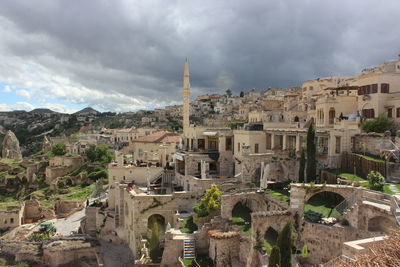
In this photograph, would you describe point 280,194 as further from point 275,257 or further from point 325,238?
point 275,257

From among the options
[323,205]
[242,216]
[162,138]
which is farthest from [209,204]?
[162,138]

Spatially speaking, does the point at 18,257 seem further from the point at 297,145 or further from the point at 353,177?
the point at 353,177

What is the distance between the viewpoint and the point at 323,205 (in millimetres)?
18750

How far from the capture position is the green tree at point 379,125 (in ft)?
80.0

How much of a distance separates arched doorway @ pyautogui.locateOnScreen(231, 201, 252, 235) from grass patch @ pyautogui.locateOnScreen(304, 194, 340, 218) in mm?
4068

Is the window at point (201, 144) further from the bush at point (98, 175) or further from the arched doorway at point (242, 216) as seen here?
the bush at point (98, 175)

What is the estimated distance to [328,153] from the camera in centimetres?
2544

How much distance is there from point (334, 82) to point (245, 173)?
33788 millimetres

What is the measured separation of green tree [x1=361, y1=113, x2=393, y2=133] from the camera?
24.4 metres

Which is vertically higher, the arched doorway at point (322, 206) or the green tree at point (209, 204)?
the arched doorway at point (322, 206)

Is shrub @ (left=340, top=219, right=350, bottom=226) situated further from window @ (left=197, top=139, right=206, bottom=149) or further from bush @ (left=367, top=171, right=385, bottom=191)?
window @ (left=197, top=139, right=206, bottom=149)

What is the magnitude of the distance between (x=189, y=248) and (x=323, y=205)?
29.9 ft

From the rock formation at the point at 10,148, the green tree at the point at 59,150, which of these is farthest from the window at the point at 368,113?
the rock formation at the point at 10,148

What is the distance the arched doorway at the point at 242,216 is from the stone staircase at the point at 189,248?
10.4ft
